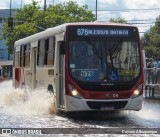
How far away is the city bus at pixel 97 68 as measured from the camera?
14.9m

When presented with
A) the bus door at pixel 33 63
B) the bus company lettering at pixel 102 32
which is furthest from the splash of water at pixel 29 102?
the bus company lettering at pixel 102 32

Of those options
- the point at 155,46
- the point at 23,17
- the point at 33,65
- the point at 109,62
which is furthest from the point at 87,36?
the point at 155,46

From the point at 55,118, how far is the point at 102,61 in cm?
237

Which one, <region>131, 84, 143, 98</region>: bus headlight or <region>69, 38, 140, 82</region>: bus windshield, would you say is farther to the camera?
Result: <region>131, 84, 143, 98</region>: bus headlight

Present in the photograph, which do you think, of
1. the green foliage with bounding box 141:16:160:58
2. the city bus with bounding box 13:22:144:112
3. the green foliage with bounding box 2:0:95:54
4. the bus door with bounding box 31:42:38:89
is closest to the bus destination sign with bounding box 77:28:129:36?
the city bus with bounding box 13:22:144:112

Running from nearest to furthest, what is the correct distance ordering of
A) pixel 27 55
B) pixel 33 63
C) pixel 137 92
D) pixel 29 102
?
pixel 137 92
pixel 29 102
pixel 33 63
pixel 27 55

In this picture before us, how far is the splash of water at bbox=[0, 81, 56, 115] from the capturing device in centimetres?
1712

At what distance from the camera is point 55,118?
51.2ft

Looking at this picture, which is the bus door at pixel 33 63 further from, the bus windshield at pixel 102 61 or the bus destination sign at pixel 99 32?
the bus windshield at pixel 102 61

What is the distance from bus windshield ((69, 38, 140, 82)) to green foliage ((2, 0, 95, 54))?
1875 inches

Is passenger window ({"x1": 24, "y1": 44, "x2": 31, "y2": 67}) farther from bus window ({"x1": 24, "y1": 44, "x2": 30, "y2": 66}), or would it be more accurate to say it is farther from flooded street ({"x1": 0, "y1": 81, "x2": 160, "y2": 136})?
flooded street ({"x1": 0, "y1": 81, "x2": 160, "y2": 136})

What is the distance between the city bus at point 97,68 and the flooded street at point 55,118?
520 mm

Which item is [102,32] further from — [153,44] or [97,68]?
[153,44]

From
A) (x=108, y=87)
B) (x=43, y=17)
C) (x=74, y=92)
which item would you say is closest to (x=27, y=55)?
(x=74, y=92)
